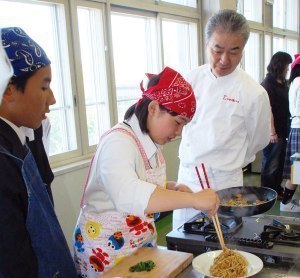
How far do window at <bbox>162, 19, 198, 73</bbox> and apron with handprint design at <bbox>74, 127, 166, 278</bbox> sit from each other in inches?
113

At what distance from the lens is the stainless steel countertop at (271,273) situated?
1.03 m

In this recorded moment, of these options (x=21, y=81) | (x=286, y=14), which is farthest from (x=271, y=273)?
(x=286, y=14)

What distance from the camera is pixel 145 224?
46.9 inches

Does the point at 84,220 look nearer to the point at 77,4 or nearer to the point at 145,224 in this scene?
the point at 145,224

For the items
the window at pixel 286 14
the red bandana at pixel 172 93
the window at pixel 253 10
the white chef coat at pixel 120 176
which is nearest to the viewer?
the white chef coat at pixel 120 176

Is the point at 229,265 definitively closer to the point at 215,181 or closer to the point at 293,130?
the point at 215,181

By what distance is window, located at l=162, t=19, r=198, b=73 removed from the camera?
3916 mm

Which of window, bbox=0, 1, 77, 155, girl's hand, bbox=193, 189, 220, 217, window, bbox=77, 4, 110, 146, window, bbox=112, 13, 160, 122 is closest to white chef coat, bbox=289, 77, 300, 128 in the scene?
window, bbox=112, 13, 160, 122

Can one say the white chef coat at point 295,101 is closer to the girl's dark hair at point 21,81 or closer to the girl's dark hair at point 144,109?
the girl's dark hair at point 144,109

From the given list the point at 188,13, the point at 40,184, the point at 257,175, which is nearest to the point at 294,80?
the point at 188,13

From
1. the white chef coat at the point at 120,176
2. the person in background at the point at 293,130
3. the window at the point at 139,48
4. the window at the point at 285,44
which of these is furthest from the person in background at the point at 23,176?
the window at the point at 285,44

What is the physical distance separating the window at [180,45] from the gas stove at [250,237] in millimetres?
2717

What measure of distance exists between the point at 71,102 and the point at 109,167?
5.91 ft

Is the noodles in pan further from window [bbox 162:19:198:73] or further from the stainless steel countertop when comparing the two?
window [bbox 162:19:198:73]
